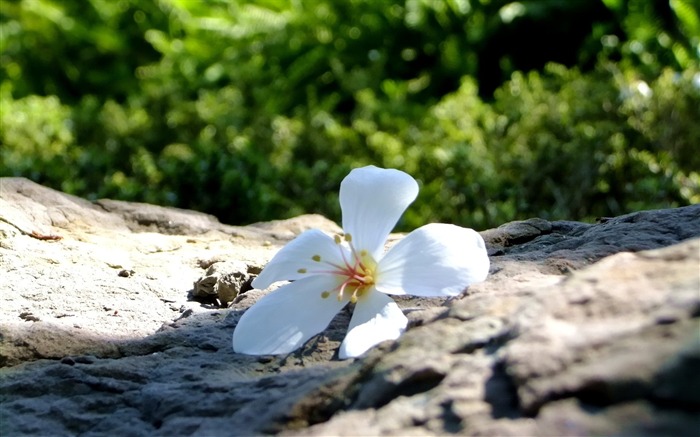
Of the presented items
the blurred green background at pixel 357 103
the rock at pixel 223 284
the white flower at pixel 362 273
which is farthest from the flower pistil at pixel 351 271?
the blurred green background at pixel 357 103

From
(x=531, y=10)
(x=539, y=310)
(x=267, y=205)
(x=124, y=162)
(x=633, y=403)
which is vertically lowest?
(x=633, y=403)

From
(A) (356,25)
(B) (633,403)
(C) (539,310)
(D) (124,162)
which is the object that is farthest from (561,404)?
(A) (356,25)

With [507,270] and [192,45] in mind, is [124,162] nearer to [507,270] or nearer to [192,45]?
[192,45]

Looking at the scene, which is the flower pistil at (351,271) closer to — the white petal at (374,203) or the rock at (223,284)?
the white petal at (374,203)

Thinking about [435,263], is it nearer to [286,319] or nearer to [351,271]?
[351,271]

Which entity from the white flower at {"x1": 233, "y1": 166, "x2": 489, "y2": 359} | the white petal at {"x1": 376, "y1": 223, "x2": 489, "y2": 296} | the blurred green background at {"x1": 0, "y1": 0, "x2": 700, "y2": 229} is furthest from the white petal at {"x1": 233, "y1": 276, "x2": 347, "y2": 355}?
the blurred green background at {"x1": 0, "y1": 0, "x2": 700, "y2": 229}

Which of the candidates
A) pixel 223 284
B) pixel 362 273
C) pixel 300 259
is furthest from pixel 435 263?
pixel 223 284

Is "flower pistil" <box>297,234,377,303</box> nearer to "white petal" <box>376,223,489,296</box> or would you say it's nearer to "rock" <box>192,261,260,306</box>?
"white petal" <box>376,223,489,296</box>
